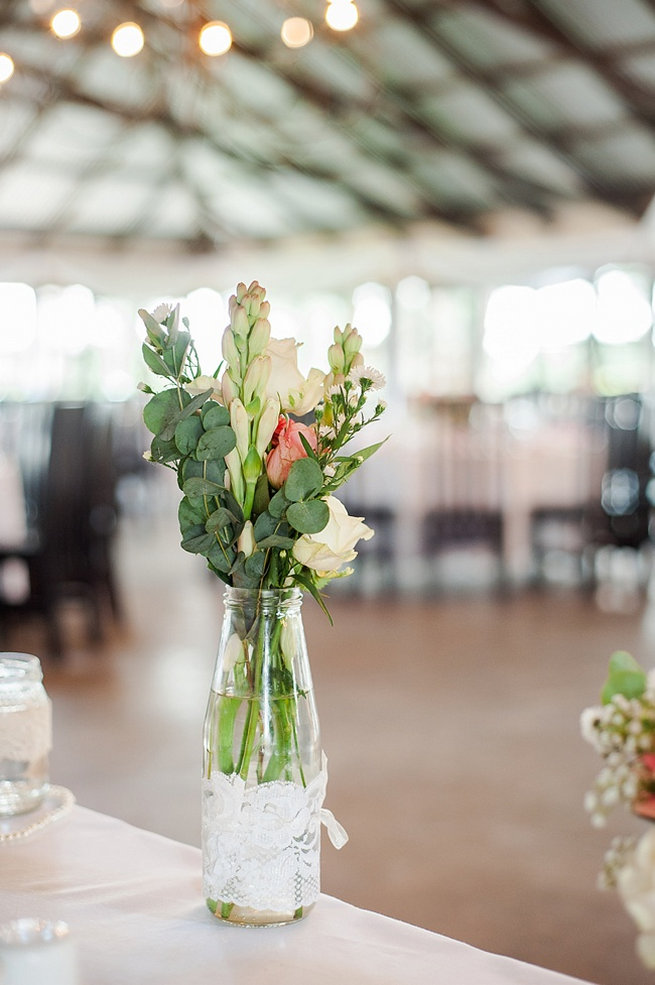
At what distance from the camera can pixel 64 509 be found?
4898mm

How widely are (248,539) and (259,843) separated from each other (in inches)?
9.2

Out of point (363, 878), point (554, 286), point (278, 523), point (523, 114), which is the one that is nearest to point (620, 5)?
Result: point (523, 114)

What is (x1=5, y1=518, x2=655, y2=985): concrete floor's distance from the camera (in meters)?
2.21

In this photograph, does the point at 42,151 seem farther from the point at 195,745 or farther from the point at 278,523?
the point at 278,523

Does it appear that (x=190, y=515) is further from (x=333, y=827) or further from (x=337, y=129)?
(x=337, y=129)

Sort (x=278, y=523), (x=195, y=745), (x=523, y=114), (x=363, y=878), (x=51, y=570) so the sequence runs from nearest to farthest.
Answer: (x=278, y=523) < (x=363, y=878) < (x=195, y=745) < (x=51, y=570) < (x=523, y=114)

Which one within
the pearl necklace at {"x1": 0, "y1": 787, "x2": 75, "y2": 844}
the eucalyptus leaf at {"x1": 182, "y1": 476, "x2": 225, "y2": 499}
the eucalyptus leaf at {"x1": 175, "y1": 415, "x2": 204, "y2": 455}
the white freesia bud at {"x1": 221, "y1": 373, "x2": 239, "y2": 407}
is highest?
the white freesia bud at {"x1": 221, "y1": 373, "x2": 239, "y2": 407}

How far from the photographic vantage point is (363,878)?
2330mm

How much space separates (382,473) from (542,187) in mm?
6294

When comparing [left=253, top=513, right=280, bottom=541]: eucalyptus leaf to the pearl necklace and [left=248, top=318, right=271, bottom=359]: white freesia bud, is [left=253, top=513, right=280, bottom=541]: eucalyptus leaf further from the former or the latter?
the pearl necklace

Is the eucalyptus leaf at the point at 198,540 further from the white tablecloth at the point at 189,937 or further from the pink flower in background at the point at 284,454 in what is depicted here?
the white tablecloth at the point at 189,937

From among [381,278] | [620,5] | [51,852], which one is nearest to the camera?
[51,852]

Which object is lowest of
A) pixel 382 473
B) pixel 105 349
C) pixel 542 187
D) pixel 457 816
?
pixel 457 816

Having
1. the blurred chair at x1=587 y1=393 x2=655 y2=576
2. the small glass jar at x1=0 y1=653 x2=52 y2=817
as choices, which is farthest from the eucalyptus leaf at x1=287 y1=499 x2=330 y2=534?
the blurred chair at x1=587 y1=393 x2=655 y2=576
